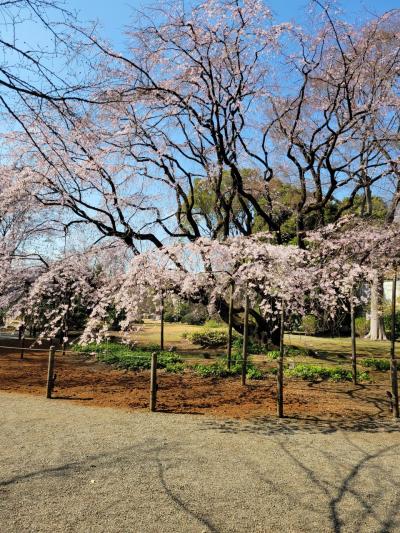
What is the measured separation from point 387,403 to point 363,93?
9454 mm

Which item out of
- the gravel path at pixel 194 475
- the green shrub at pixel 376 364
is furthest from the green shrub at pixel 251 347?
the gravel path at pixel 194 475

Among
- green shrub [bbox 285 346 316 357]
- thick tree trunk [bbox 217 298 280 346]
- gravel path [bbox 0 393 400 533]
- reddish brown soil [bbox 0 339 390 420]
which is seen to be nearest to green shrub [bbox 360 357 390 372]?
reddish brown soil [bbox 0 339 390 420]

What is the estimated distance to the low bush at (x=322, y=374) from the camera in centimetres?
1109

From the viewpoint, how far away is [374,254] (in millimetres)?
11742

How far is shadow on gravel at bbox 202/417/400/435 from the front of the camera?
6.68 meters

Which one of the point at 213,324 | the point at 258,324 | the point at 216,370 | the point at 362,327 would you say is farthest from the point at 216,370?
the point at 362,327

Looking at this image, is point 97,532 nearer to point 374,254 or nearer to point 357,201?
point 374,254

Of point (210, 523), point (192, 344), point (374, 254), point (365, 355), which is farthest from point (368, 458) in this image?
point (192, 344)

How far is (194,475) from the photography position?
4.71 m

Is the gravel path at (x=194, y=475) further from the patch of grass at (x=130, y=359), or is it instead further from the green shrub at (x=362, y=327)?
the green shrub at (x=362, y=327)

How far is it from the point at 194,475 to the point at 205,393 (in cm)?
475

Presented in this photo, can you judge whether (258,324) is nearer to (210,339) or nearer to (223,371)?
(210,339)

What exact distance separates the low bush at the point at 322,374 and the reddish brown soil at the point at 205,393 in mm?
403

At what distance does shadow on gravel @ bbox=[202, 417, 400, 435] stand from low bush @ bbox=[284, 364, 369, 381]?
3.62m
